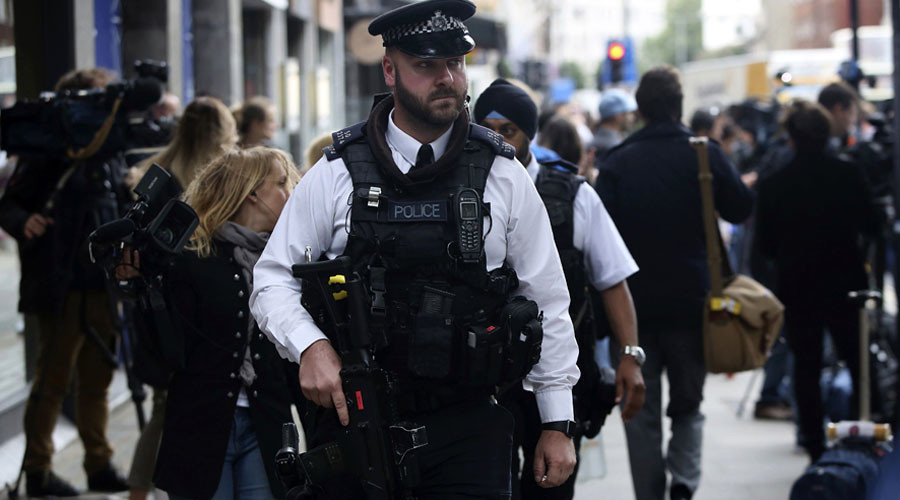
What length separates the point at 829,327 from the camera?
6777 mm

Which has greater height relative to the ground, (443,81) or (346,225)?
(443,81)

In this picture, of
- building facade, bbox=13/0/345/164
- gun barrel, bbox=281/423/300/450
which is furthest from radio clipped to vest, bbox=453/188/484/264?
building facade, bbox=13/0/345/164

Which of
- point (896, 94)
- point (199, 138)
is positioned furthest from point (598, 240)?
point (896, 94)

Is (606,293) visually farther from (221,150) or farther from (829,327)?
(829,327)

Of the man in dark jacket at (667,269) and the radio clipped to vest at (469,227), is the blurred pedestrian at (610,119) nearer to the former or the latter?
the man in dark jacket at (667,269)

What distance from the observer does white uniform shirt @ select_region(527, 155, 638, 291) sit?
4637 mm

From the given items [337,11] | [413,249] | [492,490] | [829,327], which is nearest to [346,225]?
[413,249]

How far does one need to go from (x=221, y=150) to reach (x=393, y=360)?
2543 mm

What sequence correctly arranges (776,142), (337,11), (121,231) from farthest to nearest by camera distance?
(337,11) → (776,142) → (121,231)

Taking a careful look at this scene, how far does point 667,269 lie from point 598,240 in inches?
40.3

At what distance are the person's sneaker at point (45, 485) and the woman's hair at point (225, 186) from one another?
2474 mm

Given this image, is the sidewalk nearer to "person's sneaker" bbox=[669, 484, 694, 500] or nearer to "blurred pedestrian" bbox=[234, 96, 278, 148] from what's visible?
"person's sneaker" bbox=[669, 484, 694, 500]

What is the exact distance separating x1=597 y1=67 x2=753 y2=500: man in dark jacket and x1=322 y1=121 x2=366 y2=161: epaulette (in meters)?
2.39

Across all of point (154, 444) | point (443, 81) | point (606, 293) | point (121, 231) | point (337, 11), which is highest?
point (337, 11)
